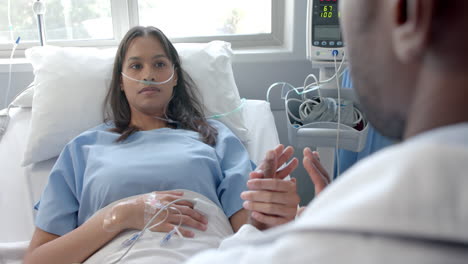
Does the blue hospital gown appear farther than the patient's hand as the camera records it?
Result: Yes

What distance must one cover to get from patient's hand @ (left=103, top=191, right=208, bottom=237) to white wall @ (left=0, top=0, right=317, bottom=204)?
43.5 inches

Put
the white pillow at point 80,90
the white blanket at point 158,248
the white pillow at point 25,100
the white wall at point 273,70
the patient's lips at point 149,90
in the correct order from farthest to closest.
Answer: the white wall at point 273,70
the white pillow at point 25,100
the white pillow at point 80,90
the patient's lips at point 149,90
the white blanket at point 158,248

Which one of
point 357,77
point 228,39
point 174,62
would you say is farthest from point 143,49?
point 357,77

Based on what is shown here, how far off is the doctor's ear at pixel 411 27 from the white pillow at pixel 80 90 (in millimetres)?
1470

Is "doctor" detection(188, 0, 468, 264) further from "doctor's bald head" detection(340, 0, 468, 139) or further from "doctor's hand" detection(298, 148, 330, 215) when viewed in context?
"doctor's hand" detection(298, 148, 330, 215)

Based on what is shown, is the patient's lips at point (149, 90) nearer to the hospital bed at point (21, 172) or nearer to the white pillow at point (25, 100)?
the hospital bed at point (21, 172)

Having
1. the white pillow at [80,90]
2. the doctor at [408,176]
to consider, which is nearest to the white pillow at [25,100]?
the white pillow at [80,90]

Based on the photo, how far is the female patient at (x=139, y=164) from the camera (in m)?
1.30

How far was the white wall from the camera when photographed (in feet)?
7.30

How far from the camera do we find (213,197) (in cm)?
146

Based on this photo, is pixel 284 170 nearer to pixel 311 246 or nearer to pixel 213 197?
pixel 213 197

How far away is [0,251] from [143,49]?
2.96 ft

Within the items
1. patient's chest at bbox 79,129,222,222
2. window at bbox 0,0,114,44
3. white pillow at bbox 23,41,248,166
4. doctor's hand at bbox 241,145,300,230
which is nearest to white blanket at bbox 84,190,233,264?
patient's chest at bbox 79,129,222,222

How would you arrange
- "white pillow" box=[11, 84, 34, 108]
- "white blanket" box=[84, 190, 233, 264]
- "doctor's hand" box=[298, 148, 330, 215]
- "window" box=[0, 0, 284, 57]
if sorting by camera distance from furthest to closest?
"window" box=[0, 0, 284, 57] → "white pillow" box=[11, 84, 34, 108] → "white blanket" box=[84, 190, 233, 264] → "doctor's hand" box=[298, 148, 330, 215]
